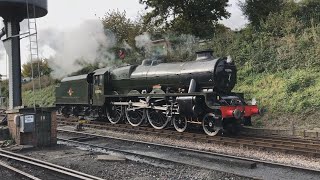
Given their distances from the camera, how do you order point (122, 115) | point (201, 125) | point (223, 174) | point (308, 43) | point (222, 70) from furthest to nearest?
point (308, 43) < point (122, 115) < point (201, 125) < point (222, 70) < point (223, 174)

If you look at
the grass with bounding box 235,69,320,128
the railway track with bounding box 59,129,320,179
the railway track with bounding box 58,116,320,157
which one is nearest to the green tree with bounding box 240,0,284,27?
the grass with bounding box 235,69,320,128

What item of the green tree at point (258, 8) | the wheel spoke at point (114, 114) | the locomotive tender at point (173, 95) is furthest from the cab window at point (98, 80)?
the green tree at point (258, 8)

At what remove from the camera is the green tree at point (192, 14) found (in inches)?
989

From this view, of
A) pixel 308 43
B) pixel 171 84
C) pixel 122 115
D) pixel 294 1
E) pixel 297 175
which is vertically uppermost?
pixel 294 1

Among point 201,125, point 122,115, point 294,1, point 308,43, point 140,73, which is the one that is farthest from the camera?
point 294,1

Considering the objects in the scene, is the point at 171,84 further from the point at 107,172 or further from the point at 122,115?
the point at 107,172

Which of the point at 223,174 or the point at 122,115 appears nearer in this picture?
the point at 223,174

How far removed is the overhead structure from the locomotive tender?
439 cm

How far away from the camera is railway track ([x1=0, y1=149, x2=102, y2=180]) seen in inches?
285

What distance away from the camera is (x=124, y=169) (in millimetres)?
8133

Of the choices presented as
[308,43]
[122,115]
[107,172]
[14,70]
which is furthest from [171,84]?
[308,43]

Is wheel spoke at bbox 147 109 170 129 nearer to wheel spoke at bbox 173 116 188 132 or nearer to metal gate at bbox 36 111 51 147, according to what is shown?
wheel spoke at bbox 173 116 188 132

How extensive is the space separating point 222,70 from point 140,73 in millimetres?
3901

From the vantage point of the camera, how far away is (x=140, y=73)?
15430mm
